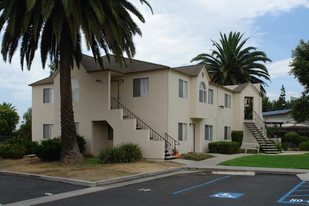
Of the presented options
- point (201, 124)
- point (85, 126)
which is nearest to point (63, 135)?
point (85, 126)

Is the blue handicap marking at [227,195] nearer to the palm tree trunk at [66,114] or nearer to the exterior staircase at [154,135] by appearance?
the exterior staircase at [154,135]

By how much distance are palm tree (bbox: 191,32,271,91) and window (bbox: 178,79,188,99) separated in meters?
21.4

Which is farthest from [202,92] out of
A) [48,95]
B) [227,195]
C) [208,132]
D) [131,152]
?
[227,195]

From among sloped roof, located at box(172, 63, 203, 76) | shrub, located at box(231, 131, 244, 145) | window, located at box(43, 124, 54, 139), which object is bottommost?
shrub, located at box(231, 131, 244, 145)

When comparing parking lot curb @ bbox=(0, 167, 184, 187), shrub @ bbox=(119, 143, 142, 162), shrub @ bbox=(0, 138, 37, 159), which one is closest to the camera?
parking lot curb @ bbox=(0, 167, 184, 187)

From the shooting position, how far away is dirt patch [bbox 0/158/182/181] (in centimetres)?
1450

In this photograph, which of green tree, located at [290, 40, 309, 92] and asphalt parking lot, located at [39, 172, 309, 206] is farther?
green tree, located at [290, 40, 309, 92]

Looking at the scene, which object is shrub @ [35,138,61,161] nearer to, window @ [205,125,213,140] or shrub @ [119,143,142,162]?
shrub @ [119,143,142,162]

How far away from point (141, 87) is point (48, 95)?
9.86 meters

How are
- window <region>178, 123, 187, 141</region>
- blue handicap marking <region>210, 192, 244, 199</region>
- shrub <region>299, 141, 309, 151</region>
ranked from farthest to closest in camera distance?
shrub <region>299, 141, 309, 151</region>, window <region>178, 123, 187, 141</region>, blue handicap marking <region>210, 192, 244, 199</region>

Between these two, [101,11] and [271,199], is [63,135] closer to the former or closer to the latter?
[101,11]

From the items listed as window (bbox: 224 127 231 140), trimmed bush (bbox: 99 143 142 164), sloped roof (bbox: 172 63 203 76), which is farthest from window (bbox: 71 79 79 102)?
window (bbox: 224 127 231 140)

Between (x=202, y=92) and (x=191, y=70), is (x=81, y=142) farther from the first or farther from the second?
(x=202, y=92)

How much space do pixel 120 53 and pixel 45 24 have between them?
462 centimetres
